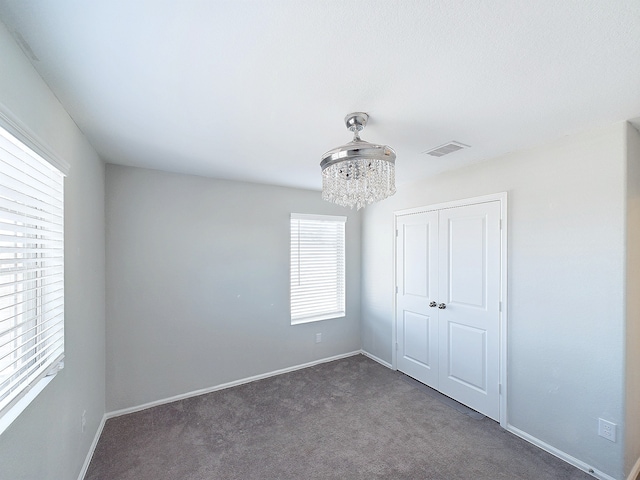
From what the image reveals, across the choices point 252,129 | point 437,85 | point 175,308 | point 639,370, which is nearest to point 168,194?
point 175,308

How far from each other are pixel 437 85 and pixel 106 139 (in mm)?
2290

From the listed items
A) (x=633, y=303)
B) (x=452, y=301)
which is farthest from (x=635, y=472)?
(x=452, y=301)

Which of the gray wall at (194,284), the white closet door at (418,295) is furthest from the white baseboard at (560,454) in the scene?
the gray wall at (194,284)

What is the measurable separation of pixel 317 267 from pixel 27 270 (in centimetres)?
292

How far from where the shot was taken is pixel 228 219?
10.7ft

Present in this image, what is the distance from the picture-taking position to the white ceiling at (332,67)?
40.6 inches

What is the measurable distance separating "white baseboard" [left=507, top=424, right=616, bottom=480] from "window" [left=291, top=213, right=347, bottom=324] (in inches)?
86.6

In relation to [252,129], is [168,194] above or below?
below

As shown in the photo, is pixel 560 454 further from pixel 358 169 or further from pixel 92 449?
pixel 92 449

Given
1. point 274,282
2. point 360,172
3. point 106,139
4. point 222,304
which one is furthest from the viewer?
point 274,282

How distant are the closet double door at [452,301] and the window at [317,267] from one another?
86cm

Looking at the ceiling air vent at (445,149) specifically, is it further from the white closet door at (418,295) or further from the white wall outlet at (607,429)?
the white wall outlet at (607,429)

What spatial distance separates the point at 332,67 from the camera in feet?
4.37

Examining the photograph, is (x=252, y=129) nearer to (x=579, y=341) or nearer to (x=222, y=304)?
(x=222, y=304)
